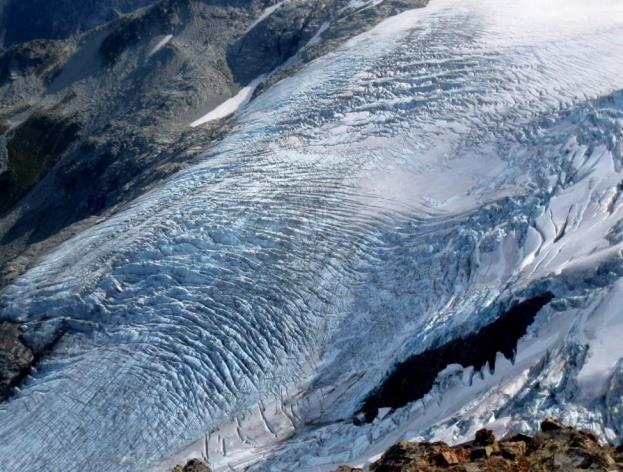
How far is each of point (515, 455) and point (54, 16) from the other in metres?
75.5

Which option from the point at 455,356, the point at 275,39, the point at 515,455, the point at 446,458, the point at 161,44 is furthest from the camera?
the point at 161,44

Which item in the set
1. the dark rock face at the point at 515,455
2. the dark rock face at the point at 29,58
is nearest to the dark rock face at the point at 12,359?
the dark rock face at the point at 515,455

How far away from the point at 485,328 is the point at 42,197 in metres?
25.5

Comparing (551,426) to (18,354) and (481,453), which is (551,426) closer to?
(481,453)

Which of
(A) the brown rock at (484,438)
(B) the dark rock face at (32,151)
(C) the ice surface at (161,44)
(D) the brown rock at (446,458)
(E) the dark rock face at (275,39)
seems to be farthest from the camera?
(C) the ice surface at (161,44)

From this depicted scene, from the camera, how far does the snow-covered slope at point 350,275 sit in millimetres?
15898

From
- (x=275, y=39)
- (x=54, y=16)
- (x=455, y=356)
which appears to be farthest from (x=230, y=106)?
(x=54, y=16)

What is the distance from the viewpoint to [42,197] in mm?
37531

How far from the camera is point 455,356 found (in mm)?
16547

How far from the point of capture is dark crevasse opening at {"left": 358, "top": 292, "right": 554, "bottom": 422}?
16.1m

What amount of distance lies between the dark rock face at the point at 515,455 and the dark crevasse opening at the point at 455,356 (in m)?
3.82

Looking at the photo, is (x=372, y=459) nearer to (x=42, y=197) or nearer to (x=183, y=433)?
(x=183, y=433)

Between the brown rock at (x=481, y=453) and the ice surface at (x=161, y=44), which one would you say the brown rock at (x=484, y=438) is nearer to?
the brown rock at (x=481, y=453)

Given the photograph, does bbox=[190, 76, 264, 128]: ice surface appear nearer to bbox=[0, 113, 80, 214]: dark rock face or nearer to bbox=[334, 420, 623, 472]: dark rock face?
bbox=[0, 113, 80, 214]: dark rock face
